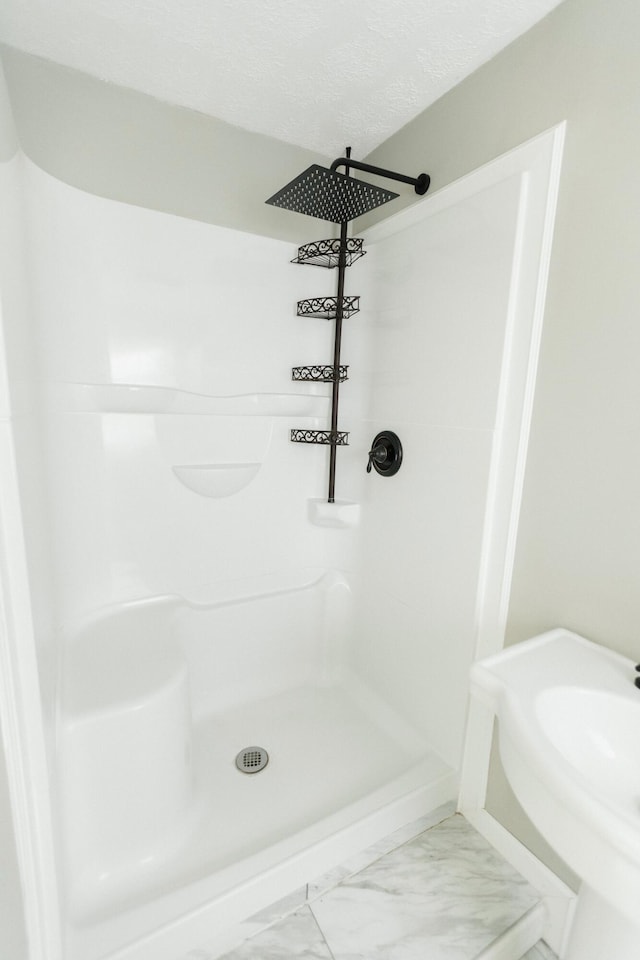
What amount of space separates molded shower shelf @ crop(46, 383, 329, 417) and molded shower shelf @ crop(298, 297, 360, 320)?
315 mm

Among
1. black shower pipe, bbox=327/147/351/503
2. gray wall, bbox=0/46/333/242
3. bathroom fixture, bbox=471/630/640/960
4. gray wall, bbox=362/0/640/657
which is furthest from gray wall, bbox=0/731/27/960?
gray wall, bbox=0/46/333/242

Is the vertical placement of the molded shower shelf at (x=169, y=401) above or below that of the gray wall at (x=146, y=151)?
below

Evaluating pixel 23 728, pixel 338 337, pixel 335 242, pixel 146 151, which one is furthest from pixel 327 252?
pixel 23 728

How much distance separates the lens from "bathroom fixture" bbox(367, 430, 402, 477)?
1583 millimetres

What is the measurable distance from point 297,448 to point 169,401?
54cm

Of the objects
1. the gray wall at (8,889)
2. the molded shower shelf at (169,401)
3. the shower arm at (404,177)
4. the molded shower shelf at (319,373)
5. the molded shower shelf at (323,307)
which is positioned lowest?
the gray wall at (8,889)

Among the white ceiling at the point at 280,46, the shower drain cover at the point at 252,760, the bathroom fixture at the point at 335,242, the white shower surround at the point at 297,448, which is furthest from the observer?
the shower drain cover at the point at 252,760

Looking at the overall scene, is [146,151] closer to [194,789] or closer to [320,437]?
[320,437]

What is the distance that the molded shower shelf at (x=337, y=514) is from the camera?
175cm

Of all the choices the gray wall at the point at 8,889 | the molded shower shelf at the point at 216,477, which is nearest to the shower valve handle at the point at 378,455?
the molded shower shelf at the point at 216,477

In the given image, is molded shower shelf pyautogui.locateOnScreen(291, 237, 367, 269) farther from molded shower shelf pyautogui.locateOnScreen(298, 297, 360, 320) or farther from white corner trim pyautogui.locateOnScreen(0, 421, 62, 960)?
white corner trim pyautogui.locateOnScreen(0, 421, 62, 960)

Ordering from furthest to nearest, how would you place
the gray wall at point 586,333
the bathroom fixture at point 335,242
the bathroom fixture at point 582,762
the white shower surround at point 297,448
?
the bathroom fixture at point 335,242, the white shower surround at point 297,448, the gray wall at point 586,333, the bathroom fixture at point 582,762

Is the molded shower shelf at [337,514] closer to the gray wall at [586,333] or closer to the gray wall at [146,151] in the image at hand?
the gray wall at [586,333]

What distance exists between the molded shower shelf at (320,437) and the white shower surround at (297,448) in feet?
0.19
